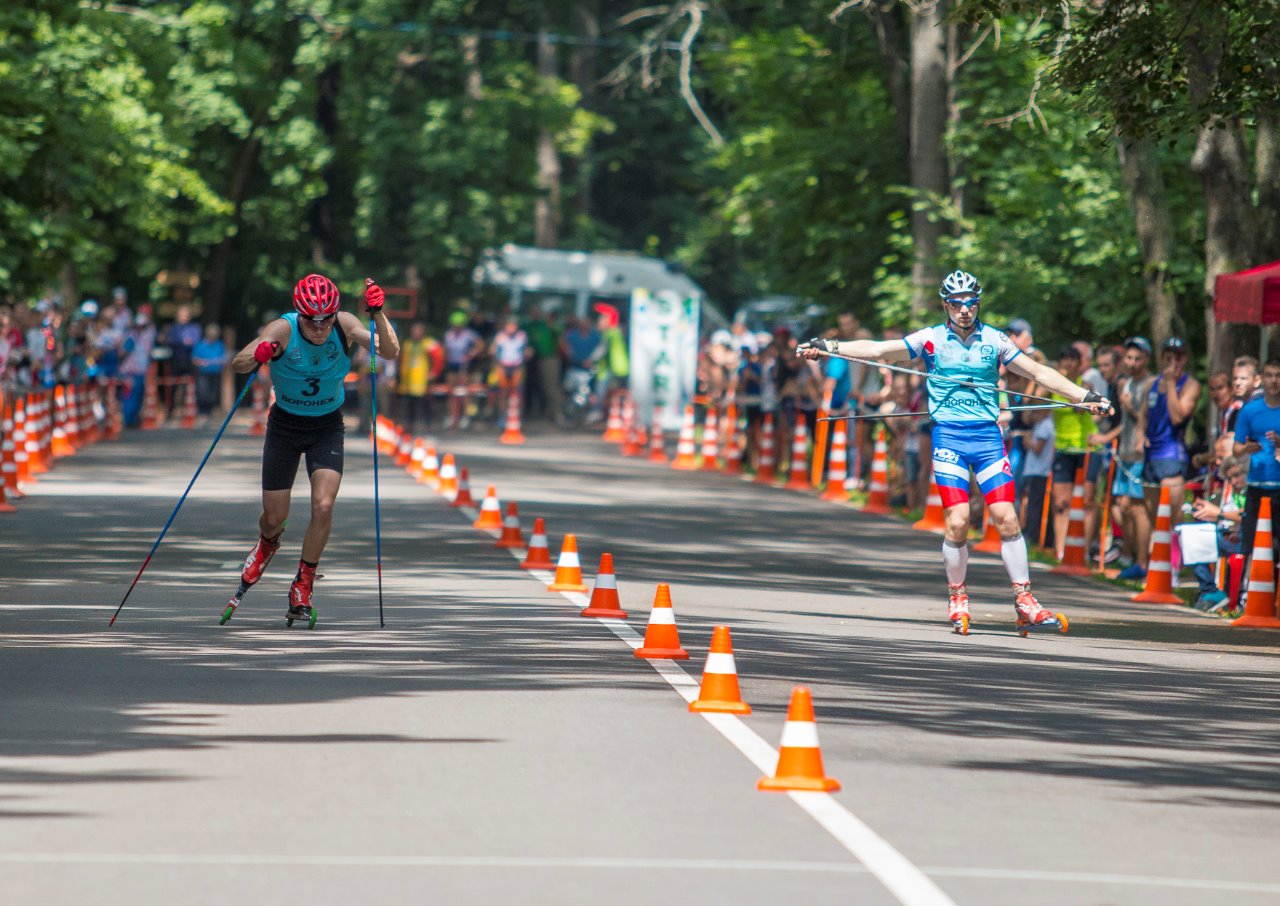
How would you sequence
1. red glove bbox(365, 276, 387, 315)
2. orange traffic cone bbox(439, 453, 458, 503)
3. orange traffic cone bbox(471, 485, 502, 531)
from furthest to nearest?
1. orange traffic cone bbox(439, 453, 458, 503)
2. orange traffic cone bbox(471, 485, 502, 531)
3. red glove bbox(365, 276, 387, 315)

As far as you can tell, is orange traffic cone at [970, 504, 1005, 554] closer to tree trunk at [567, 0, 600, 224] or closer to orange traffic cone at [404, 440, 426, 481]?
orange traffic cone at [404, 440, 426, 481]

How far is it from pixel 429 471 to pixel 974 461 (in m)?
14.5

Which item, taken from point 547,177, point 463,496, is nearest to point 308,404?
point 463,496

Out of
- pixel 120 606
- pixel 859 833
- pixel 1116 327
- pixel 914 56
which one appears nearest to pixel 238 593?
pixel 120 606

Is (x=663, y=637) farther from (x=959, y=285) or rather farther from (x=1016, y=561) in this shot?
(x=959, y=285)

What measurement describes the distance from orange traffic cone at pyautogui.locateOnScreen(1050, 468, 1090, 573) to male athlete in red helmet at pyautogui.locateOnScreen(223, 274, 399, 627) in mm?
7639

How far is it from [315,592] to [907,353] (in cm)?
394

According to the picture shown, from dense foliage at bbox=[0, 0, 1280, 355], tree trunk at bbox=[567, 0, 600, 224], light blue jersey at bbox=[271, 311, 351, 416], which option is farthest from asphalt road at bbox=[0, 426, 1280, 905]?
tree trunk at bbox=[567, 0, 600, 224]

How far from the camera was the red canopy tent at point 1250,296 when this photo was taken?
Answer: 18.4 meters

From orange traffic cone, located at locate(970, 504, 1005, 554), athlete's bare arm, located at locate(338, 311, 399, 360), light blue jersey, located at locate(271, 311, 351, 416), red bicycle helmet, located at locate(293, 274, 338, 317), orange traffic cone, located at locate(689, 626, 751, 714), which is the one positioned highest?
red bicycle helmet, located at locate(293, 274, 338, 317)

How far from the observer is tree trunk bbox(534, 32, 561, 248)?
6197 cm

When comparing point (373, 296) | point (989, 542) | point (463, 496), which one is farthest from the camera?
point (463, 496)

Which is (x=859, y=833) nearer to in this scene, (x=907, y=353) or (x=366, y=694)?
(x=366, y=694)

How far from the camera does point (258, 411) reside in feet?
144
